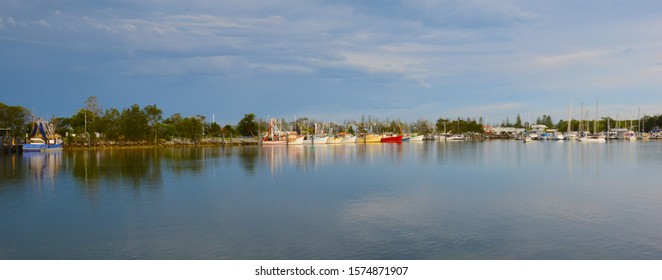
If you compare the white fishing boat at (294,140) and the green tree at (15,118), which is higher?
the green tree at (15,118)

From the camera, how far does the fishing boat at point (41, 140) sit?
83225mm

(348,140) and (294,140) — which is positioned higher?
(294,140)

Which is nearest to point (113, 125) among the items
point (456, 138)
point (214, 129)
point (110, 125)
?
point (110, 125)

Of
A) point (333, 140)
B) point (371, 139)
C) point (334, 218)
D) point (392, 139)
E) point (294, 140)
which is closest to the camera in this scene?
point (334, 218)

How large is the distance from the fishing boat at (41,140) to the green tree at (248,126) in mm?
60069

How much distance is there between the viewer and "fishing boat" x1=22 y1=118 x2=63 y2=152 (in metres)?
83.2

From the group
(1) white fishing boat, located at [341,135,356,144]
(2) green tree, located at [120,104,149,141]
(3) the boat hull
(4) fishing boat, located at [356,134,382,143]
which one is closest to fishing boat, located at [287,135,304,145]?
(1) white fishing boat, located at [341,135,356,144]

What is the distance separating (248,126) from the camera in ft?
474

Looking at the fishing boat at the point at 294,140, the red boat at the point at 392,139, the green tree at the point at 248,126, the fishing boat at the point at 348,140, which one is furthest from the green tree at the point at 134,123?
the red boat at the point at 392,139

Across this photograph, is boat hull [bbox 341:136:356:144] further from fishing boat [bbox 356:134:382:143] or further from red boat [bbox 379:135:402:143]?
red boat [bbox 379:135:402:143]

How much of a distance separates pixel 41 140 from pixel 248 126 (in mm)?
64978

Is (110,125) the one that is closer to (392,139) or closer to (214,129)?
(214,129)

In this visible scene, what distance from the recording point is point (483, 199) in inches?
Answer: 965

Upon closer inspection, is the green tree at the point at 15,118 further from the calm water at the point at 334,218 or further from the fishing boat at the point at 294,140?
the calm water at the point at 334,218
